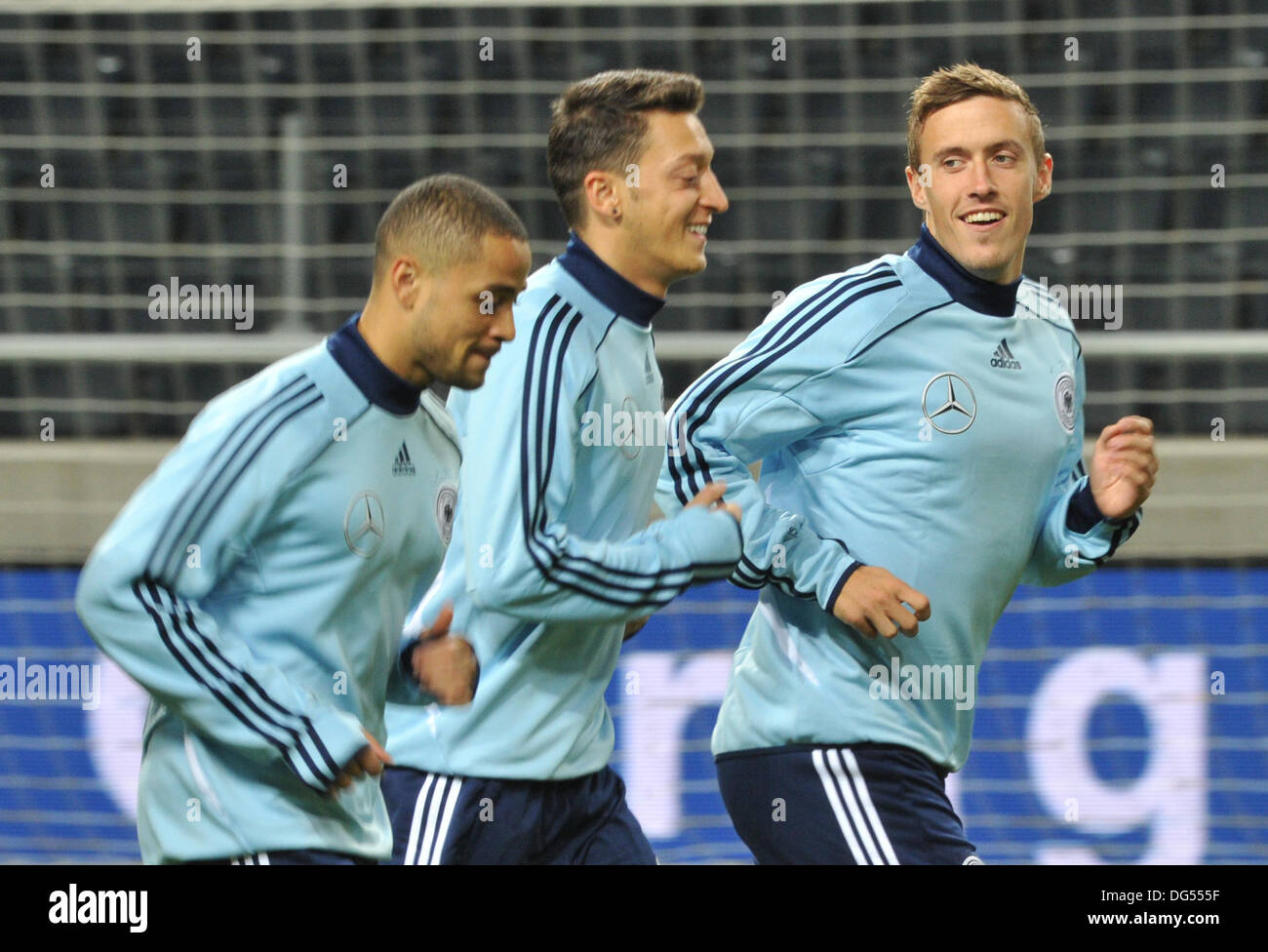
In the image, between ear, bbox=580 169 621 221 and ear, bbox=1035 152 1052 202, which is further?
ear, bbox=1035 152 1052 202

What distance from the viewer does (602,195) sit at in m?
2.59

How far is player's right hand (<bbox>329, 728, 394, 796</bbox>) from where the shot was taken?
2.04 m

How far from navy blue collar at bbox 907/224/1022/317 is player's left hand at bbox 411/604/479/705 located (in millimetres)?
971

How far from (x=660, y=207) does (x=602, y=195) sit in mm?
95

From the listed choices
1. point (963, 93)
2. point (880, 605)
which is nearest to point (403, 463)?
point (880, 605)

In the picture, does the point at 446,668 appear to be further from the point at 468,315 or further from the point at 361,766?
the point at 468,315

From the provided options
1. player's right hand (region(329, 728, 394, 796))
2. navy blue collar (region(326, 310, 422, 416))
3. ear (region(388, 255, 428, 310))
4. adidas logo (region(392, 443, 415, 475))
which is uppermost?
ear (region(388, 255, 428, 310))

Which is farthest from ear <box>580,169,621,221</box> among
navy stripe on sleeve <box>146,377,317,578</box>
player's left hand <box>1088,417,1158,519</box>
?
player's left hand <box>1088,417,1158,519</box>

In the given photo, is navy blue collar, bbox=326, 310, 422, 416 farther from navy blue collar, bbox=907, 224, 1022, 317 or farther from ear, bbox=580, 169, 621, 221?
navy blue collar, bbox=907, 224, 1022, 317
